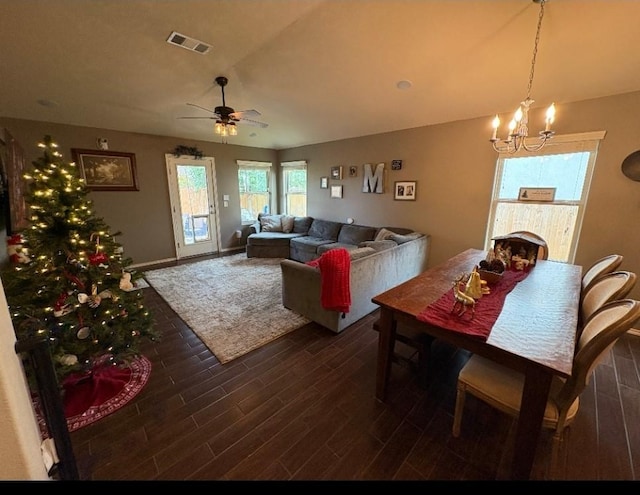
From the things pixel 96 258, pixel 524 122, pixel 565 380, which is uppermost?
pixel 524 122

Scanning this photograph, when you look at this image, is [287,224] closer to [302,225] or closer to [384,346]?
[302,225]

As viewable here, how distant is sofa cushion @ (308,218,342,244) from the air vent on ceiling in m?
3.46

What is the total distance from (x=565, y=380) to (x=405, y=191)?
3.43 m

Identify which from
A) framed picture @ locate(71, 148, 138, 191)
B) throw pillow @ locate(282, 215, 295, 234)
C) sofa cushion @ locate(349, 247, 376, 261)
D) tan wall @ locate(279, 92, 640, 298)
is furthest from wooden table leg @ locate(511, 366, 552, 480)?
framed picture @ locate(71, 148, 138, 191)

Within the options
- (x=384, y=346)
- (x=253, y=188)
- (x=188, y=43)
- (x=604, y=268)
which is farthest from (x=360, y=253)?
(x=253, y=188)

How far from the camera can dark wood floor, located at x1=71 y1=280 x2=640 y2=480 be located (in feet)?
4.63

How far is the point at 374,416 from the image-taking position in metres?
1.74

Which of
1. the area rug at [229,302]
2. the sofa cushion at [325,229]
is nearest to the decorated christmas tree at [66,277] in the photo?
the area rug at [229,302]

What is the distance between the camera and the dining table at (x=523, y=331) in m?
1.17

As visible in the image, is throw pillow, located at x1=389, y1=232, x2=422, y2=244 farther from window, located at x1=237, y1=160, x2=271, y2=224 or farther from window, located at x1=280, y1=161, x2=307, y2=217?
window, located at x1=237, y1=160, x2=271, y2=224

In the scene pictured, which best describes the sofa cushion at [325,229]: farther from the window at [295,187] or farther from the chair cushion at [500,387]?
the chair cushion at [500,387]

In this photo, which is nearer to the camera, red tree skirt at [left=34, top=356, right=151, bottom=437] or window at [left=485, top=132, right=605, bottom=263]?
red tree skirt at [left=34, top=356, right=151, bottom=437]

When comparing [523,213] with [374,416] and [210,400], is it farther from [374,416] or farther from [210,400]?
[210,400]

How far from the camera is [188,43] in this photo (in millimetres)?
2574
